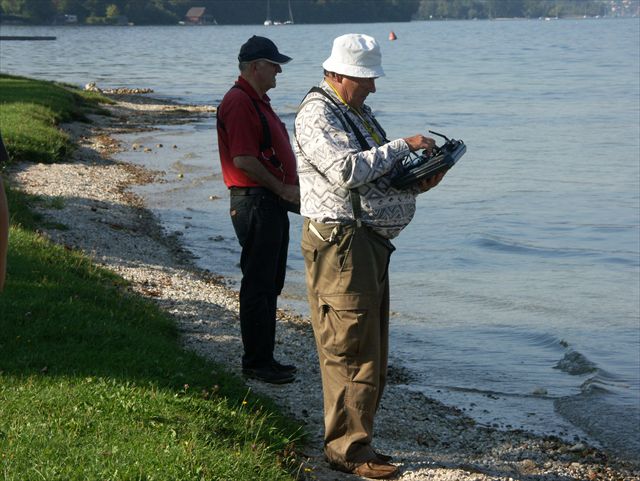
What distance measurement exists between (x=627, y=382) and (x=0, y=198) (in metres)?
8.01

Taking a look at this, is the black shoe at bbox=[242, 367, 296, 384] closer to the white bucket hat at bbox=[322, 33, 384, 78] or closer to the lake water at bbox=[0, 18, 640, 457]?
the lake water at bbox=[0, 18, 640, 457]

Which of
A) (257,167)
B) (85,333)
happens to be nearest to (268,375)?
(85,333)

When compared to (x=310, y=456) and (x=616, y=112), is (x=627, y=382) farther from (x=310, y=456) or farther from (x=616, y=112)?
(x=616, y=112)

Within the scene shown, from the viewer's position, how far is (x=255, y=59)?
742 centimetres

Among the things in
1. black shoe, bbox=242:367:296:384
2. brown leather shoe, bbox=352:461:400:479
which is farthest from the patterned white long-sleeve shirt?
black shoe, bbox=242:367:296:384

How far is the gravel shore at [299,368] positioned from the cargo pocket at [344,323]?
0.70m

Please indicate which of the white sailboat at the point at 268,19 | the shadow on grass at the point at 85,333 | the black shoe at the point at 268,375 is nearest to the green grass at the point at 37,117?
the shadow on grass at the point at 85,333

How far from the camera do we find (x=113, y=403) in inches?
235

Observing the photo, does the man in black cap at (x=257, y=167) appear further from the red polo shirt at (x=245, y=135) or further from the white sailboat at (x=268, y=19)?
the white sailboat at (x=268, y=19)

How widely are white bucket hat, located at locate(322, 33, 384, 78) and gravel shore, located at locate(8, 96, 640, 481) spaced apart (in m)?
2.19

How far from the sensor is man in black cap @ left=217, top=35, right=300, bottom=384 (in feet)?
24.2

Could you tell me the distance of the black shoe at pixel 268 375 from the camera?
795cm

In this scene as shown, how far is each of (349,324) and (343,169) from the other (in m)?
0.86

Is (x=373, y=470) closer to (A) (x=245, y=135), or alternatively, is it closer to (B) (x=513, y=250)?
(A) (x=245, y=135)
